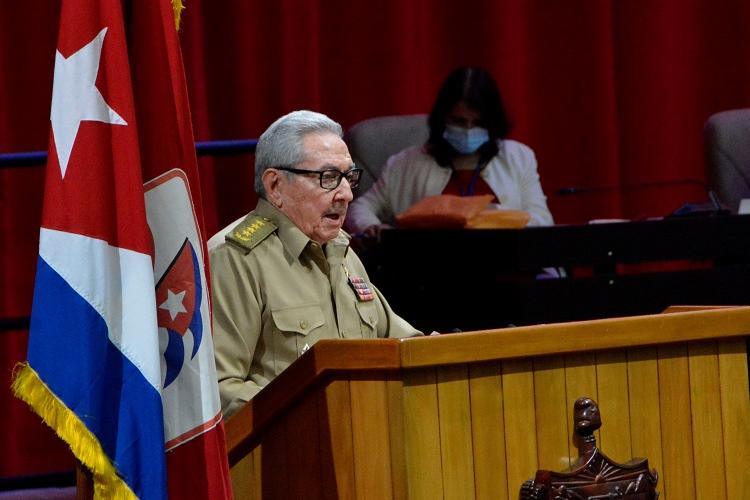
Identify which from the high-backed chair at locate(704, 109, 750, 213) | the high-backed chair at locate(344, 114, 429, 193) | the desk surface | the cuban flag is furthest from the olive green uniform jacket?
the high-backed chair at locate(704, 109, 750, 213)

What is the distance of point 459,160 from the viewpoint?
4.45 m

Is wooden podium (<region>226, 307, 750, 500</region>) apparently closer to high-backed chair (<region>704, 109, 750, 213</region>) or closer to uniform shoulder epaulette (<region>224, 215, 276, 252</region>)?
uniform shoulder epaulette (<region>224, 215, 276, 252</region>)

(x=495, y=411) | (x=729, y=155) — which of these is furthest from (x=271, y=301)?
(x=729, y=155)

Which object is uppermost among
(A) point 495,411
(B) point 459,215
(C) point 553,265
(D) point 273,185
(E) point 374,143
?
(E) point 374,143

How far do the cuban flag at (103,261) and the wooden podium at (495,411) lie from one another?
0.31m

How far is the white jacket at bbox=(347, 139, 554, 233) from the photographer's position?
4359 mm

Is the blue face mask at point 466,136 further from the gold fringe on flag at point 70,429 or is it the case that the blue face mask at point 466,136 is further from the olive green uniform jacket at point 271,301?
the gold fringe on flag at point 70,429

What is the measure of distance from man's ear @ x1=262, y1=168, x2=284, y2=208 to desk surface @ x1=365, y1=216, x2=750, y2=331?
102 centimetres

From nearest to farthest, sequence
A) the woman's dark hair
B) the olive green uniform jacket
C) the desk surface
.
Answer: the olive green uniform jacket, the desk surface, the woman's dark hair

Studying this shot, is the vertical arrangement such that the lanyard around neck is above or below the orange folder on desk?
above

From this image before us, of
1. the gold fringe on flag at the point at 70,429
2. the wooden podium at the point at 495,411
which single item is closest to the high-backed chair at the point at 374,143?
the wooden podium at the point at 495,411

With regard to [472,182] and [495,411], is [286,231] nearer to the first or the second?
[495,411]

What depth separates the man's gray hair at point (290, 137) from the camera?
2.83m

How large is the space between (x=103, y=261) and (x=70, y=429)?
0.80 feet
